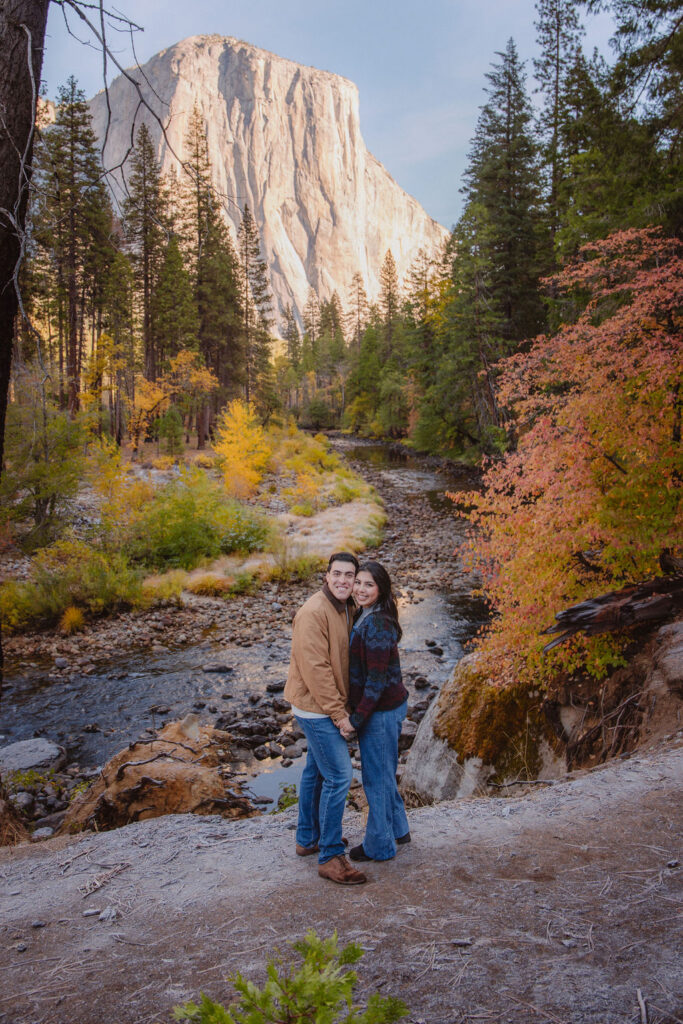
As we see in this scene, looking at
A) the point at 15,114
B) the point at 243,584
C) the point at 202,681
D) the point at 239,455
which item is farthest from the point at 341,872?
the point at 239,455

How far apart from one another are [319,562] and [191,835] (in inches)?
432

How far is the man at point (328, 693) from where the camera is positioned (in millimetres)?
3012

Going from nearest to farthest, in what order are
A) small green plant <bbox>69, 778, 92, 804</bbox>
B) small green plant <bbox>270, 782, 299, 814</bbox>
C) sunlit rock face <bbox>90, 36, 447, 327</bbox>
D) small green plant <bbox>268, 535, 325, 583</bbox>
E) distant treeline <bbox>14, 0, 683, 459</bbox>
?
small green plant <bbox>270, 782, 299, 814</bbox> → small green plant <bbox>69, 778, 92, 804</bbox> → small green plant <bbox>268, 535, 325, 583</bbox> → distant treeline <bbox>14, 0, 683, 459</bbox> → sunlit rock face <bbox>90, 36, 447, 327</bbox>

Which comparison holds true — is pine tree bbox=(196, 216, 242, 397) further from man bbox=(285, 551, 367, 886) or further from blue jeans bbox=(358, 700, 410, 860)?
blue jeans bbox=(358, 700, 410, 860)

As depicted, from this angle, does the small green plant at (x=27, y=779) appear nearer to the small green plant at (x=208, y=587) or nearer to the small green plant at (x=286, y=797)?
the small green plant at (x=286, y=797)

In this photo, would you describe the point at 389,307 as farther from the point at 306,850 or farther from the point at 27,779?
the point at 306,850

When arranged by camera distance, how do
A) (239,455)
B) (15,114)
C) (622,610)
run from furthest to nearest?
(239,455) < (622,610) < (15,114)

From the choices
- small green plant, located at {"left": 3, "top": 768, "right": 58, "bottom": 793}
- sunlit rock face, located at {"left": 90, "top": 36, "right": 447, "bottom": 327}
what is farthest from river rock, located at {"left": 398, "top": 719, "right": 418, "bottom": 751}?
sunlit rock face, located at {"left": 90, "top": 36, "right": 447, "bottom": 327}

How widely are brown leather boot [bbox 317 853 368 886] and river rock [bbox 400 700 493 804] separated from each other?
2489 millimetres

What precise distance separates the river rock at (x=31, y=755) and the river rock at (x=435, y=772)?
4.28m

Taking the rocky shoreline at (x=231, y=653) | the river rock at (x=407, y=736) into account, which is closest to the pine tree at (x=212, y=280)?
the rocky shoreline at (x=231, y=653)

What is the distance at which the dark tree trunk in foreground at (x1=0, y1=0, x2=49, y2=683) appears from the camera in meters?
2.52

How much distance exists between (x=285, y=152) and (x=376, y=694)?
8438 inches

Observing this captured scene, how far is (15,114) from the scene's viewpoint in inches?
102
